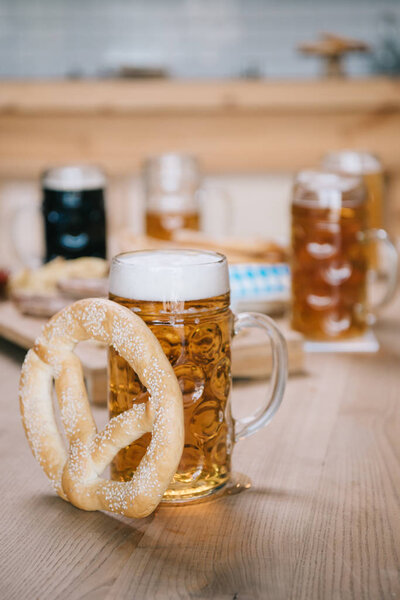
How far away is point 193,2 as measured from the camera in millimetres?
4312

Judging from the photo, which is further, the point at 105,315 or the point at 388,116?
the point at 388,116

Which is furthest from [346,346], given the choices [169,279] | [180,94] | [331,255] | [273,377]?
[180,94]

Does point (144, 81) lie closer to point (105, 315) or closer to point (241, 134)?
point (241, 134)

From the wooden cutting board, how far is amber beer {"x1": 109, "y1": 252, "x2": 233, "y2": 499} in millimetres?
266

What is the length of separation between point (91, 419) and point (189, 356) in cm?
10

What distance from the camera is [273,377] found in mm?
775

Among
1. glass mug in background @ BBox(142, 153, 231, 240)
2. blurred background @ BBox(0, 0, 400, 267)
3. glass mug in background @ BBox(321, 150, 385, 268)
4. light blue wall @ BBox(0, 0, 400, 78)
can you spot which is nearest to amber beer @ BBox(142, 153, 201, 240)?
glass mug in background @ BBox(142, 153, 231, 240)

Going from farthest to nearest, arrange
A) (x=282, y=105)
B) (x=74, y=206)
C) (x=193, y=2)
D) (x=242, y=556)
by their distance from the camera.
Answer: (x=193, y=2) < (x=282, y=105) < (x=74, y=206) < (x=242, y=556)

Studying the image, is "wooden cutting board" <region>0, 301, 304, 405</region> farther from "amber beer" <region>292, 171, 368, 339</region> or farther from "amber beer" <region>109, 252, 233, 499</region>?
"amber beer" <region>109, 252, 233, 499</region>

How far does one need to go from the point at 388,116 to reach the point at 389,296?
2.17 m

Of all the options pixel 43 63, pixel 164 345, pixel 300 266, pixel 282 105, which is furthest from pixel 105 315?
pixel 43 63

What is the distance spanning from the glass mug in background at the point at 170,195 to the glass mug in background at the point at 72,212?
0.11 m

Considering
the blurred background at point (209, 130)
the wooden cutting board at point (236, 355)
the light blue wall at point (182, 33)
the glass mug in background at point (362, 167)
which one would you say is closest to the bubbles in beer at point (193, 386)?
the wooden cutting board at point (236, 355)

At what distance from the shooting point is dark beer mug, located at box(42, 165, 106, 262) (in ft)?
5.08
